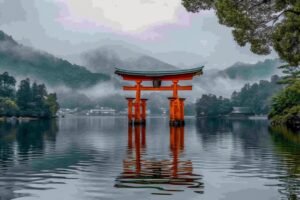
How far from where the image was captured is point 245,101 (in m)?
161

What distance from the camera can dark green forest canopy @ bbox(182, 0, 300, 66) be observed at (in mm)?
15617

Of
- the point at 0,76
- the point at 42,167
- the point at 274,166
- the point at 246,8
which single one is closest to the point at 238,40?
the point at 246,8

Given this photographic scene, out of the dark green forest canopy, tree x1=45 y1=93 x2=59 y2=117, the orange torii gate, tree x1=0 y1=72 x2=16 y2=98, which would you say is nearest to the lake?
the dark green forest canopy

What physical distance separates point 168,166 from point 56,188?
18.2 ft

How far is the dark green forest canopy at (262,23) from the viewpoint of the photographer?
51.2 feet

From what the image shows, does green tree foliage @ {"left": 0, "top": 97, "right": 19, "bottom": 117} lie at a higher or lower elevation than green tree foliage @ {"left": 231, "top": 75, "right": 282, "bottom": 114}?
lower

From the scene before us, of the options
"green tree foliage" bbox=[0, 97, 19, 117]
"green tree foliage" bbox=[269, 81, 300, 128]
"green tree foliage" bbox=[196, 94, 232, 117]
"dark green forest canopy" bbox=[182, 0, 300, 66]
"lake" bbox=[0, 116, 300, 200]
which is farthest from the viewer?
"green tree foliage" bbox=[196, 94, 232, 117]

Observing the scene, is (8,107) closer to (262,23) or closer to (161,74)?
(161,74)

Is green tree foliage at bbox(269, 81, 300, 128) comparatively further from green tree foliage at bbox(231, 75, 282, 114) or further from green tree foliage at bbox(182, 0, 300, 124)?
green tree foliage at bbox(231, 75, 282, 114)

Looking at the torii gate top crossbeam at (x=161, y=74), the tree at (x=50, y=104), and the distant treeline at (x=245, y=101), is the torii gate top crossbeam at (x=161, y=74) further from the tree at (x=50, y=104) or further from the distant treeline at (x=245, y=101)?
the distant treeline at (x=245, y=101)

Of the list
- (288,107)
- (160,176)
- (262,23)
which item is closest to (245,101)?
(288,107)

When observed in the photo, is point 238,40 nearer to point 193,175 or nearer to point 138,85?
point 193,175

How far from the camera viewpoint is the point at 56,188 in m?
11.2

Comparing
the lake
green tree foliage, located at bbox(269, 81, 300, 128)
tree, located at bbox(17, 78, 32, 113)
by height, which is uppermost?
tree, located at bbox(17, 78, 32, 113)
